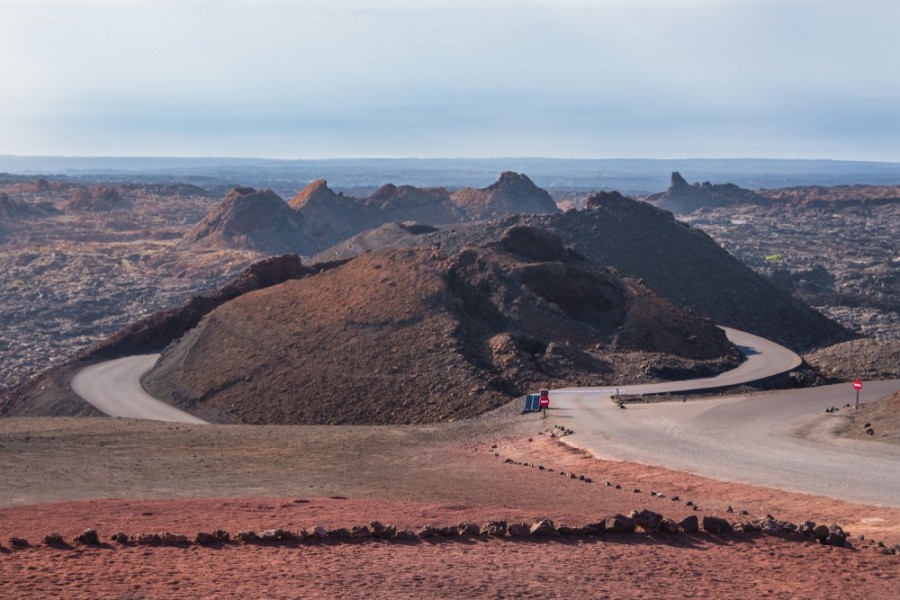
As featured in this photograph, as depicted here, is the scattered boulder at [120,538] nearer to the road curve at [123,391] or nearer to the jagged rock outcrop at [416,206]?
the road curve at [123,391]

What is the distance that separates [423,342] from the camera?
1796 inches

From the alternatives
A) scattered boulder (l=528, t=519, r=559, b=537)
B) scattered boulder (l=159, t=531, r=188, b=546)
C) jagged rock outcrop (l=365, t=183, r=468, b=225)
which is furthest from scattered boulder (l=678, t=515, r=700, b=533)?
jagged rock outcrop (l=365, t=183, r=468, b=225)

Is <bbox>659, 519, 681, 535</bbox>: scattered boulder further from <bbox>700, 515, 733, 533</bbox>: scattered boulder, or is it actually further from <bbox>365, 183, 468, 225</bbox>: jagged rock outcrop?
<bbox>365, 183, 468, 225</bbox>: jagged rock outcrop

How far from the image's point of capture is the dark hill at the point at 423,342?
4281cm

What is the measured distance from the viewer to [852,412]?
116 feet

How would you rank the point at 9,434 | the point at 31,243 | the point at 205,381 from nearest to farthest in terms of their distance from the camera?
the point at 9,434 < the point at 205,381 < the point at 31,243

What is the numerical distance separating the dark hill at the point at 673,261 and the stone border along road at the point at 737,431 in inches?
741

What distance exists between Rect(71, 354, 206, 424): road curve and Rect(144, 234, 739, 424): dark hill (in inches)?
37.3

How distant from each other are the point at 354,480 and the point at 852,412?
18.0 m

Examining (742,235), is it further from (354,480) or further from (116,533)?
(116,533)

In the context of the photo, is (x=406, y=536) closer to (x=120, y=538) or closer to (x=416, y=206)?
(x=120, y=538)

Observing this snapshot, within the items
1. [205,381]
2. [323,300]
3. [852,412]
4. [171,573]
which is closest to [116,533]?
[171,573]

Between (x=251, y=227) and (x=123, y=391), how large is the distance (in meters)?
92.2

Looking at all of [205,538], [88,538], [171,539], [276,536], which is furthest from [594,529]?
[88,538]
